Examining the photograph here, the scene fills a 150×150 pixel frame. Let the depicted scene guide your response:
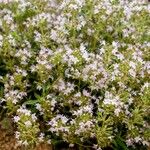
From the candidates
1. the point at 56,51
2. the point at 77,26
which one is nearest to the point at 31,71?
the point at 56,51

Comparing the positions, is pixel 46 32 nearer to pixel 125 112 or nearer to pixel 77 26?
pixel 77 26

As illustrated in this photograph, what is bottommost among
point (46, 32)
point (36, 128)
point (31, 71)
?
point (36, 128)

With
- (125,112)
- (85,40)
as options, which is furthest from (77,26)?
(125,112)

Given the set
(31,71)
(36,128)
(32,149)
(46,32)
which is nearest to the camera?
(36,128)

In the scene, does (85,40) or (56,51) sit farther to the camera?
(85,40)

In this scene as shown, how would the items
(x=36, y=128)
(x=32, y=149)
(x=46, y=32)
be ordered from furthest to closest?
(x=46, y=32), (x=32, y=149), (x=36, y=128)

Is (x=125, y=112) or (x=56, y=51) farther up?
(x=56, y=51)
